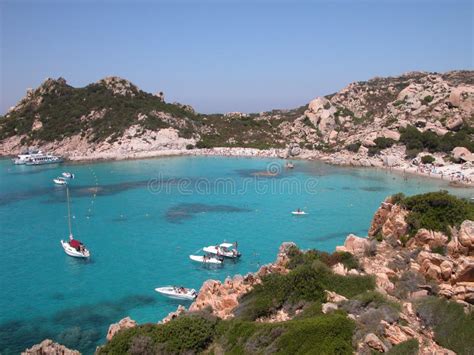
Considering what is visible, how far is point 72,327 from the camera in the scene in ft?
66.9

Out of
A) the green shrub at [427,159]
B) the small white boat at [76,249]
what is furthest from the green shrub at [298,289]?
the green shrub at [427,159]

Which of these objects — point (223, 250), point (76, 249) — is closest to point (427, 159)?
point (223, 250)

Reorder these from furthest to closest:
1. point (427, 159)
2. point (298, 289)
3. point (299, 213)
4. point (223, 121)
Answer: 1. point (223, 121)
2. point (427, 159)
3. point (299, 213)
4. point (298, 289)

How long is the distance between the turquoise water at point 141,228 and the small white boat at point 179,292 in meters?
0.49

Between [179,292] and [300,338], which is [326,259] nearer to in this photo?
[300,338]

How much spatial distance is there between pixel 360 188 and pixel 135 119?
179 ft

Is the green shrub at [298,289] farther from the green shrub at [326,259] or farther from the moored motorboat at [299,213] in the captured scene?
the moored motorboat at [299,213]

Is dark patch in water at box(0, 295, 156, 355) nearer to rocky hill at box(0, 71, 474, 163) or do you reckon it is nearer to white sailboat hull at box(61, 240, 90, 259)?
white sailboat hull at box(61, 240, 90, 259)

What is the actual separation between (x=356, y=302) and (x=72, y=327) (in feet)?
44.7

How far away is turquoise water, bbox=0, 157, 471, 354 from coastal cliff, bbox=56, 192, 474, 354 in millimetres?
6534

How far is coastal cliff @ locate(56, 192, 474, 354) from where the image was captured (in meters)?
11.6

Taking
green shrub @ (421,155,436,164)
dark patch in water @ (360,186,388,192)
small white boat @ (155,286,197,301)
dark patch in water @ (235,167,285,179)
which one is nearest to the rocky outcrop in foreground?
small white boat @ (155,286,197,301)

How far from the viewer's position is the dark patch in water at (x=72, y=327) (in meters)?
19.0

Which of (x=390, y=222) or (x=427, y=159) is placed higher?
(x=390, y=222)
